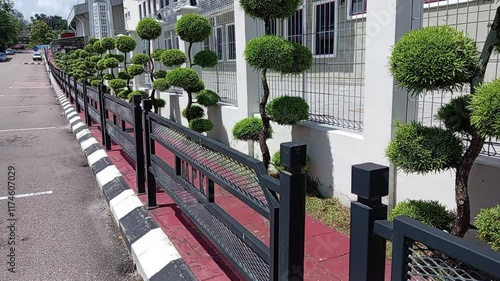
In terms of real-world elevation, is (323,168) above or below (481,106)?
below

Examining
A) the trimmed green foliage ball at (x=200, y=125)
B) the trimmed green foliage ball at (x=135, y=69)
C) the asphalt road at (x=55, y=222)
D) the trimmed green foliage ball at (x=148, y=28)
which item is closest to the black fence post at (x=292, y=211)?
the asphalt road at (x=55, y=222)

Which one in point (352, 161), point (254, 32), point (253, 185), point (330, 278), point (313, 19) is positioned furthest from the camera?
point (254, 32)

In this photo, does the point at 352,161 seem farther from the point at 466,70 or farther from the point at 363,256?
the point at 363,256

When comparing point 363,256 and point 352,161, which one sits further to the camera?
point 352,161

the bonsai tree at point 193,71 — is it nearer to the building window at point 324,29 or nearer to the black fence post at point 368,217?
the building window at point 324,29

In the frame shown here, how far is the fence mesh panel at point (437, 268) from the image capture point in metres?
1.16

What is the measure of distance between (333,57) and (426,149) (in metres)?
2.63

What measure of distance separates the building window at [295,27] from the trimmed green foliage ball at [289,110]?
2.94 feet

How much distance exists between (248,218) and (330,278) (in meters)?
1.34

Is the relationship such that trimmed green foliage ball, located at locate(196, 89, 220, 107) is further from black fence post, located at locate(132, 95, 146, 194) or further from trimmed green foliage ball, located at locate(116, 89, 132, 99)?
trimmed green foliage ball, located at locate(116, 89, 132, 99)

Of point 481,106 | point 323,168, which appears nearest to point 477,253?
point 481,106

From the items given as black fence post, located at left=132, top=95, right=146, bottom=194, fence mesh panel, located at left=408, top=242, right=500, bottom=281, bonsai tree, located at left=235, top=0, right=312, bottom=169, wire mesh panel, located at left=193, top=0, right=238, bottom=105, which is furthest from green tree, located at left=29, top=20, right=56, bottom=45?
fence mesh panel, located at left=408, top=242, right=500, bottom=281

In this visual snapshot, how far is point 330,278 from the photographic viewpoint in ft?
10.1

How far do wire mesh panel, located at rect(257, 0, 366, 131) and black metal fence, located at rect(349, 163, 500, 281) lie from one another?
3.22m
